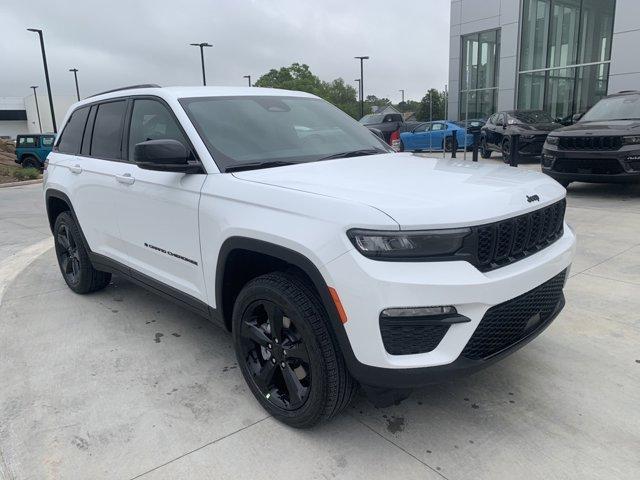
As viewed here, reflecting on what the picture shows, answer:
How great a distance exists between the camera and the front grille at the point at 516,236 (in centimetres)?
238

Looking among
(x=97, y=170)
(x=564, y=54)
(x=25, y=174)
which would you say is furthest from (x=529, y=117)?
(x=25, y=174)

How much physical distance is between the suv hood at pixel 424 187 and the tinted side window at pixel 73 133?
8.16 ft

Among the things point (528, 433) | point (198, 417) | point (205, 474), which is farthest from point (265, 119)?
point (528, 433)

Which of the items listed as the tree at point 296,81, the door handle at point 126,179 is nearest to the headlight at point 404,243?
the door handle at point 126,179

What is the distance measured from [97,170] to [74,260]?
4.20ft

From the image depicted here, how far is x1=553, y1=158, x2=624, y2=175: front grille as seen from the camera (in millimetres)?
8564

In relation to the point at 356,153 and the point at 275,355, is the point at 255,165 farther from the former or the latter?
the point at 275,355

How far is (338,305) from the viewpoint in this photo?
91.6 inches

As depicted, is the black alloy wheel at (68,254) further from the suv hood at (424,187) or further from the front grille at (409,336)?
the front grille at (409,336)

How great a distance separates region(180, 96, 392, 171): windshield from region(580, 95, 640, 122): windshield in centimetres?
723

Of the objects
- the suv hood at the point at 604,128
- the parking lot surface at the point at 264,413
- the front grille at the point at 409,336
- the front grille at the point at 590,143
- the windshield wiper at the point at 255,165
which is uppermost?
the windshield wiper at the point at 255,165

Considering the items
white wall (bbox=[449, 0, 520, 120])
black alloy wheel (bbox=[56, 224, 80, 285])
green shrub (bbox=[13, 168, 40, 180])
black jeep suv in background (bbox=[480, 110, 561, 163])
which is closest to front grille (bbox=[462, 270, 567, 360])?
black alloy wheel (bbox=[56, 224, 80, 285])

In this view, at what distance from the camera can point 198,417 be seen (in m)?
2.95

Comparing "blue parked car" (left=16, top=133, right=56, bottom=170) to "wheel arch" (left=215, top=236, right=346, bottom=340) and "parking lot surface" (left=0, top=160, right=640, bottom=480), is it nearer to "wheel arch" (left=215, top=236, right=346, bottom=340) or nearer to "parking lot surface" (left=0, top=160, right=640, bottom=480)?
"parking lot surface" (left=0, top=160, right=640, bottom=480)
